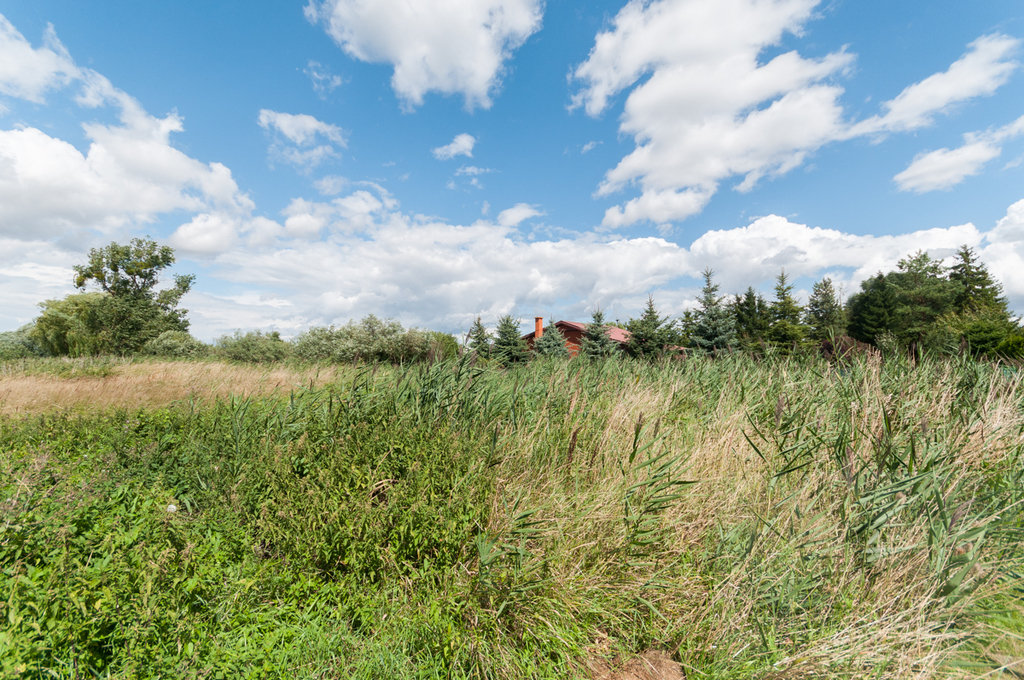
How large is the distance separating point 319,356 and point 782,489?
25945 mm

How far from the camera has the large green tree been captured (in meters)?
28.6

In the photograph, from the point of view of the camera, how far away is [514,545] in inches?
115

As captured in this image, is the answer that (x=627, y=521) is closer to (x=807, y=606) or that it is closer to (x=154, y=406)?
(x=807, y=606)

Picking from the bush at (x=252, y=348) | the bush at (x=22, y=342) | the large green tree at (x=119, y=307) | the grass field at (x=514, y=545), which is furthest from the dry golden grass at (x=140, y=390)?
the bush at (x=22, y=342)

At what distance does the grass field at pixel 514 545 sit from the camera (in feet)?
7.69

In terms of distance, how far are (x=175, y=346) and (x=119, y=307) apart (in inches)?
298

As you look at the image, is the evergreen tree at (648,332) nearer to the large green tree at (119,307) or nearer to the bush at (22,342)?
the large green tree at (119,307)

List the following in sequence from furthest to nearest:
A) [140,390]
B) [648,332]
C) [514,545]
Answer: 1. [648,332]
2. [140,390]
3. [514,545]

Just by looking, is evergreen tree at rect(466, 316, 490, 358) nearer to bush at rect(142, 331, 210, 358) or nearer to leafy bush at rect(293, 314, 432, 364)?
leafy bush at rect(293, 314, 432, 364)

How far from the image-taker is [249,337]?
1011 inches

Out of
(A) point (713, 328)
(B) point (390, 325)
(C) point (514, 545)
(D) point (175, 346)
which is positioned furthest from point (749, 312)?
(D) point (175, 346)

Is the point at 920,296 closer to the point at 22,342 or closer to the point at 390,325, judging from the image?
the point at 390,325

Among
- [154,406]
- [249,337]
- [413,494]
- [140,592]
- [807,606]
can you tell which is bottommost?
[807,606]

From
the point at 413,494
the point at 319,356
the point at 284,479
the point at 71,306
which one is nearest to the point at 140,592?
the point at 284,479
